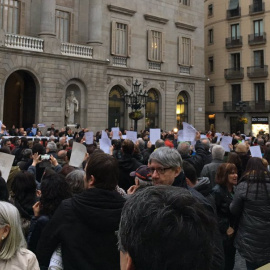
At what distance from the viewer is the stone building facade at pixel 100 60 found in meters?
23.7

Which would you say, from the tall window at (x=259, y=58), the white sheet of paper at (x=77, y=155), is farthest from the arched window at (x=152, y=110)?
the white sheet of paper at (x=77, y=155)

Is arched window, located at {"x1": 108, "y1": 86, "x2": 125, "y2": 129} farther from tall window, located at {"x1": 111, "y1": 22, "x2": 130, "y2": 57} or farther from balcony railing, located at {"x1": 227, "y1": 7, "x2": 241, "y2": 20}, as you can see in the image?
balcony railing, located at {"x1": 227, "y1": 7, "x2": 241, "y2": 20}

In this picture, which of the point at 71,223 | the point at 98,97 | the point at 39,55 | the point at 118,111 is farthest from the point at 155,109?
the point at 71,223

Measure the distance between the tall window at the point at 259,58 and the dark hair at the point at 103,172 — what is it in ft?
130

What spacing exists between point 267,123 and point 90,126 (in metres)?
22.4

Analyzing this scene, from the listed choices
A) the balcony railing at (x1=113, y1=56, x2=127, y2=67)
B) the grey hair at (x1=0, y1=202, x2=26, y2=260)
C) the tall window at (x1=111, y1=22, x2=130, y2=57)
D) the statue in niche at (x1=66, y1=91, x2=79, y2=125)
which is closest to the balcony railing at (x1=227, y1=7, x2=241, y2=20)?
the tall window at (x1=111, y1=22, x2=130, y2=57)

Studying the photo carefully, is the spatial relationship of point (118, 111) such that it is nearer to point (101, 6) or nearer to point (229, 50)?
point (101, 6)

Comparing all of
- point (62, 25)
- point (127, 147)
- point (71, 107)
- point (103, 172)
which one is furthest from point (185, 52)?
point (103, 172)

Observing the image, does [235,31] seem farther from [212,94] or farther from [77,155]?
[77,155]

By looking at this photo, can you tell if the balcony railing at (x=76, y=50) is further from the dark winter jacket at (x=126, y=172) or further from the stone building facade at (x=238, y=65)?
the dark winter jacket at (x=126, y=172)

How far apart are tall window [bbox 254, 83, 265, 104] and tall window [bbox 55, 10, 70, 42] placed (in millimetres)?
23049

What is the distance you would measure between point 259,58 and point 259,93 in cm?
402

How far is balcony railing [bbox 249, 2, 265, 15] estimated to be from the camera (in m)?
39.2

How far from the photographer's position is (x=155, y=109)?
31.7 m
